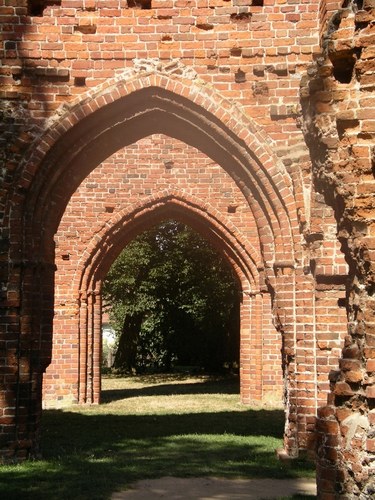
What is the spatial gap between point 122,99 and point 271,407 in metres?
7.66

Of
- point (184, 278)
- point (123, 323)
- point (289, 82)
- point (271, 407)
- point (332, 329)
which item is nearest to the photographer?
point (332, 329)

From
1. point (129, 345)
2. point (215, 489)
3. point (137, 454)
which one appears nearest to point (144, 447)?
point (137, 454)

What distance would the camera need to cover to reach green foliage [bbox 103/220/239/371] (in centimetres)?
2095

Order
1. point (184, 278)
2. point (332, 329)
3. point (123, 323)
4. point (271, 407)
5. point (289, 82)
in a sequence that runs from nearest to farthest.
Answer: point (332, 329), point (289, 82), point (271, 407), point (184, 278), point (123, 323)

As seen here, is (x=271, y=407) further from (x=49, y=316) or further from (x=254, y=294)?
(x=49, y=316)

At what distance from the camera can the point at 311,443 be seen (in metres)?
7.26

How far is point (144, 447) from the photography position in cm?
838

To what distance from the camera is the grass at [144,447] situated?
6.33 m

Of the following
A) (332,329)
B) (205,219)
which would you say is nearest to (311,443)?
(332,329)

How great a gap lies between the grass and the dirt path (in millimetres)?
190

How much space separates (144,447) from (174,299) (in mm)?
14199

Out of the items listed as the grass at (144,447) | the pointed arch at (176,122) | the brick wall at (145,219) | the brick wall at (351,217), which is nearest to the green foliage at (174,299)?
the brick wall at (145,219)

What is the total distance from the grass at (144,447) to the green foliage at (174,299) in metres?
6.54

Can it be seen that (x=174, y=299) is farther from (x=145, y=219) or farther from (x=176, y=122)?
(x=176, y=122)
